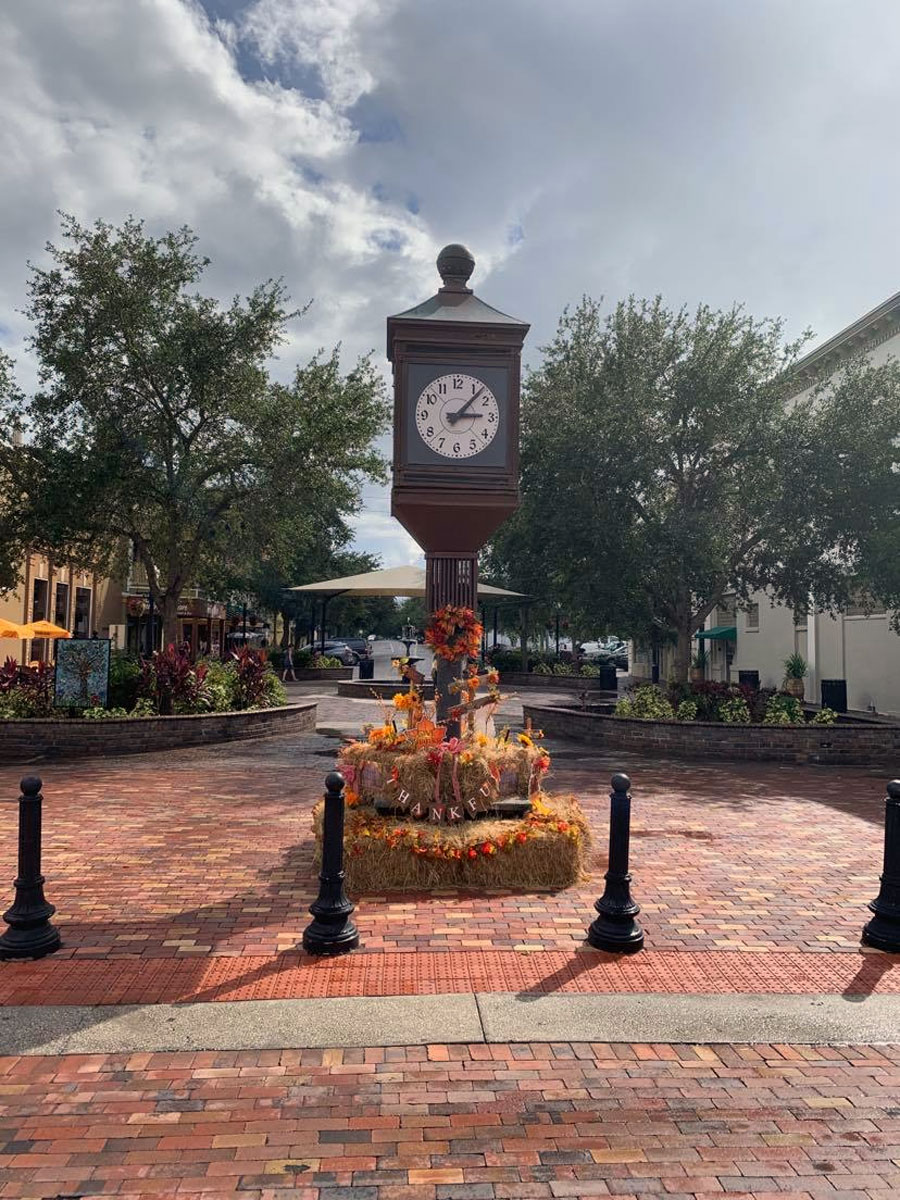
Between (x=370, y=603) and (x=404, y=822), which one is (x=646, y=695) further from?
(x=370, y=603)

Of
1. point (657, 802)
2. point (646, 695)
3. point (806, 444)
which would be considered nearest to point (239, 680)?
point (646, 695)

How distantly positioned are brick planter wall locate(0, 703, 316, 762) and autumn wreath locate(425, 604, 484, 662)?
816 centimetres

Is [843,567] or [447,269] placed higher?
[447,269]

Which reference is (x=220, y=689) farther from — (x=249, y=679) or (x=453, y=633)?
(x=453, y=633)

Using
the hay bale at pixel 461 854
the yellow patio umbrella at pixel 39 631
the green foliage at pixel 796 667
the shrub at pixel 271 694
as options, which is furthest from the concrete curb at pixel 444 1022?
the green foliage at pixel 796 667

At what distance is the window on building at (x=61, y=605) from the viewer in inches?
1366

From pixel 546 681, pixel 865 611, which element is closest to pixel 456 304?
pixel 865 611

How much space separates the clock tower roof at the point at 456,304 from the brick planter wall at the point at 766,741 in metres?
9.16

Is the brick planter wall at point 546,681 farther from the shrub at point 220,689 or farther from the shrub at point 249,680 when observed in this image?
the shrub at point 220,689

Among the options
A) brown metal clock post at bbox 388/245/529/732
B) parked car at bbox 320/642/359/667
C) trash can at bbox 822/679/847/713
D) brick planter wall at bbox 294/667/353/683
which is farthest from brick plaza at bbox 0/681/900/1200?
parked car at bbox 320/642/359/667

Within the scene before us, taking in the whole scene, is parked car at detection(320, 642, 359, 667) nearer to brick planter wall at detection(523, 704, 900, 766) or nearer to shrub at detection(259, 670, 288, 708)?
shrub at detection(259, 670, 288, 708)

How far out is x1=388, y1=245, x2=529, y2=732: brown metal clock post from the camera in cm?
686

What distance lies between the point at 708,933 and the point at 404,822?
2321mm

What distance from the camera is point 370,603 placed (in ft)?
219
